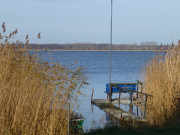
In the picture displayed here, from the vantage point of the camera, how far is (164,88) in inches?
289

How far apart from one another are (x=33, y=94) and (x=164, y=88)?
3640mm

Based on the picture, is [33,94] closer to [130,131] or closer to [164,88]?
[130,131]

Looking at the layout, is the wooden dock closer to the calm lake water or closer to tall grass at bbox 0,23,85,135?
the calm lake water

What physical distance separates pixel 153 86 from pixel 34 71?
3.54 m

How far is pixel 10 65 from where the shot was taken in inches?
213

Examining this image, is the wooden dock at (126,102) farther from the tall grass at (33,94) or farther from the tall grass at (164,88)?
the tall grass at (33,94)

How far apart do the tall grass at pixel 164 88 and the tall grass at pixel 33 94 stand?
87.1 inches

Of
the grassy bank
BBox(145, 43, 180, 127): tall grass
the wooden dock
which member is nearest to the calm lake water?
the grassy bank

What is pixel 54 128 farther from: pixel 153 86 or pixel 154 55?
pixel 154 55

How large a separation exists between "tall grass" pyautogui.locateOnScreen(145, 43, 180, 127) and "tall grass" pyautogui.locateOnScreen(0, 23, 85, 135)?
2212mm

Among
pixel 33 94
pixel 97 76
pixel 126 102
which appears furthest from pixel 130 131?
pixel 97 76

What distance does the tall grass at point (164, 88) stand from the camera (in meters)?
6.84

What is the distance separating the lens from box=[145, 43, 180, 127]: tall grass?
6.84m

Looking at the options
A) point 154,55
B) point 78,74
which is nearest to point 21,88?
point 78,74
